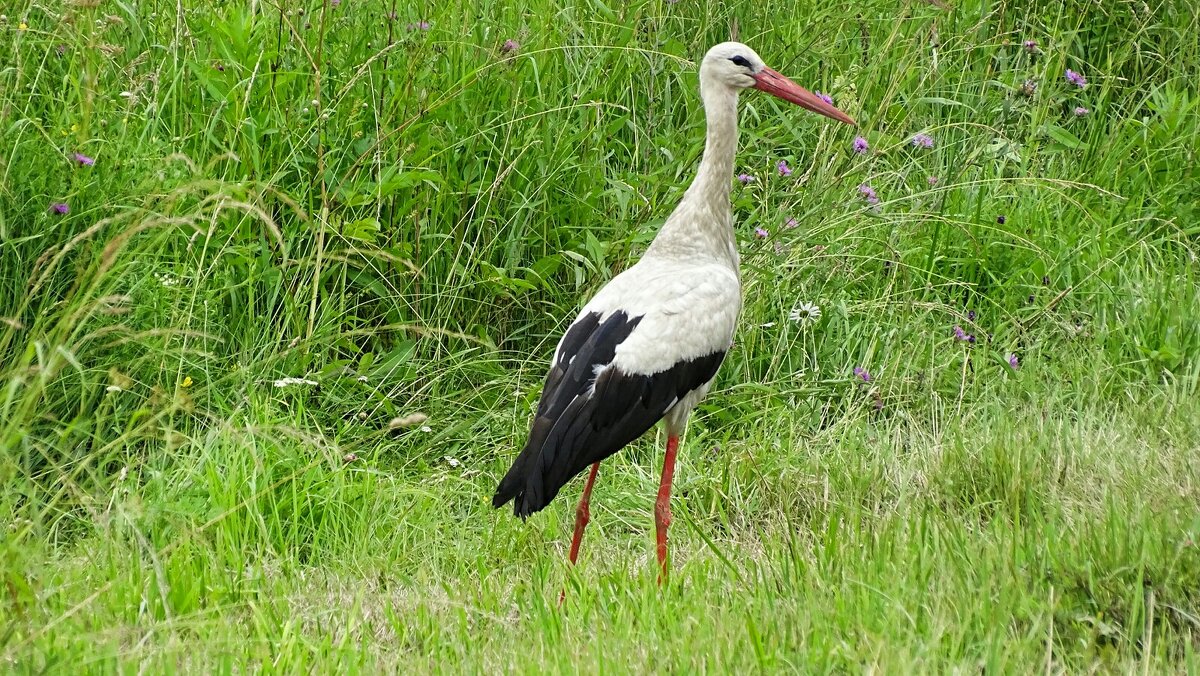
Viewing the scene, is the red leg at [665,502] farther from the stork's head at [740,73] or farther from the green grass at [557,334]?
the stork's head at [740,73]

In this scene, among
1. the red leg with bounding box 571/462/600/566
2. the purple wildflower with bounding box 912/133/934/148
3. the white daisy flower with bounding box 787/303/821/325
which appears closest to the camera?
the red leg with bounding box 571/462/600/566

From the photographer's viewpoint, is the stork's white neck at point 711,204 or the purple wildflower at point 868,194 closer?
the stork's white neck at point 711,204

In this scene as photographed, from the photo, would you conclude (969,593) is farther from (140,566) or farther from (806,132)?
(806,132)

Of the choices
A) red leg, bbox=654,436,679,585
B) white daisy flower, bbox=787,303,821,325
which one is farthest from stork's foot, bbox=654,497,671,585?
white daisy flower, bbox=787,303,821,325

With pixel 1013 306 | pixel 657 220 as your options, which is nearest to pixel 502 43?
pixel 657 220

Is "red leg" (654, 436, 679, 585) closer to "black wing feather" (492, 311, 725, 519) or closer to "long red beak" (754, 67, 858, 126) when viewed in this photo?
"black wing feather" (492, 311, 725, 519)

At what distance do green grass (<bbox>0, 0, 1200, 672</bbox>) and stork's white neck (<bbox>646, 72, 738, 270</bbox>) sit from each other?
477 mm

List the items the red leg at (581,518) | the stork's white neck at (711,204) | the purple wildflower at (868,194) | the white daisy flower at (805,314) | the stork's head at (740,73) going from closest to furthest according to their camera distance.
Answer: the red leg at (581,518) → the stork's white neck at (711,204) → the stork's head at (740,73) → the white daisy flower at (805,314) → the purple wildflower at (868,194)

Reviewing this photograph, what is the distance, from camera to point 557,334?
473 cm

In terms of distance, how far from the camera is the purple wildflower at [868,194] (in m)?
5.03

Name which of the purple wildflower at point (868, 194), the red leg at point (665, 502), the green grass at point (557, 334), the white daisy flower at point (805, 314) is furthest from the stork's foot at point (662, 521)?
the purple wildflower at point (868, 194)

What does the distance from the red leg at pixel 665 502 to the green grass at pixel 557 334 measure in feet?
0.40

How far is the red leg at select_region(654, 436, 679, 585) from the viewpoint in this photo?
3.67 m

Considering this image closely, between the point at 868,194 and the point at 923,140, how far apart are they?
1.50 ft
